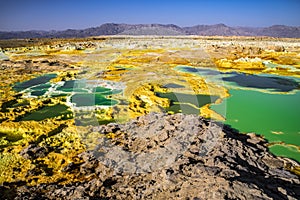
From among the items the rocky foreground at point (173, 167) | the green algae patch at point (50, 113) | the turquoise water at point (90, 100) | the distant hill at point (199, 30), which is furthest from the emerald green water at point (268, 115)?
the distant hill at point (199, 30)

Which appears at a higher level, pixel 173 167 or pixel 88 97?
pixel 173 167

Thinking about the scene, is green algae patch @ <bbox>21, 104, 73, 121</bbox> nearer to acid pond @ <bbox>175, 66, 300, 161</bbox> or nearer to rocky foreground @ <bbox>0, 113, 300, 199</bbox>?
rocky foreground @ <bbox>0, 113, 300, 199</bbox>

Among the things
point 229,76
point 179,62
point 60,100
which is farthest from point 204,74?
point 60,100

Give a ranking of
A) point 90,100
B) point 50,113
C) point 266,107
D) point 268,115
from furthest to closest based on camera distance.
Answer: point 90,100 < point 266,107 < point 50,113 < point 268,115

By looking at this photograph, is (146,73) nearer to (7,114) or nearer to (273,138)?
(7,114)

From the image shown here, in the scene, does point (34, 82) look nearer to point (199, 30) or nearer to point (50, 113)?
point (50, 113)

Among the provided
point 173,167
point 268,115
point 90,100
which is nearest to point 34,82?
point 90,100

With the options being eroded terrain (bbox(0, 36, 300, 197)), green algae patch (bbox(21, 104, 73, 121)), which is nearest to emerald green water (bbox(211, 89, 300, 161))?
eroded terrain (bbox(0, 36, 300, 197))

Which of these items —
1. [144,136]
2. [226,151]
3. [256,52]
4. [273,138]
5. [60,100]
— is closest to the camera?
[226,151]
